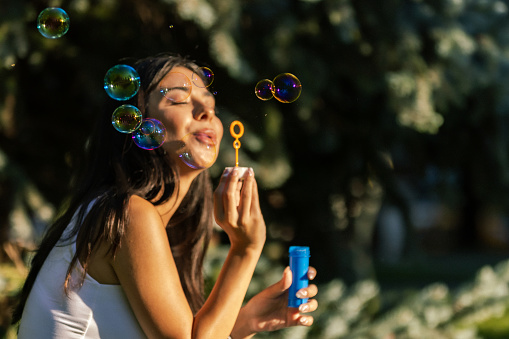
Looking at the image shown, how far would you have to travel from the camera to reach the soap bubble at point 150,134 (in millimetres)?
1604

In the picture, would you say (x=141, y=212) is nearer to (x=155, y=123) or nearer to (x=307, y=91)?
(x=155, y=123)

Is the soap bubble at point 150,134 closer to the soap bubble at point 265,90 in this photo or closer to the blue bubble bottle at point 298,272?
the blue bubble bottle at point 298,272

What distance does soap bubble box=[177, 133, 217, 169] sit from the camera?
1.59 m

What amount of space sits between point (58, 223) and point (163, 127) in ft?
1.24

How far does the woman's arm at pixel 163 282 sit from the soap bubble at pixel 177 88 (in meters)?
0.26

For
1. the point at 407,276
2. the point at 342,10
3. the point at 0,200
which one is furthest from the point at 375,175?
the point at 407,276

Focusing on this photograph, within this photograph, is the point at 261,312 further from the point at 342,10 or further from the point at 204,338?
the point at 342,10

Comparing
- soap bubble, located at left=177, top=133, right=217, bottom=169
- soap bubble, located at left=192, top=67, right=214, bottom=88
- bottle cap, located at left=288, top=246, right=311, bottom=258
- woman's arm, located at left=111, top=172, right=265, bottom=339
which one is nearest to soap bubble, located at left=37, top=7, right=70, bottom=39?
soap bubble, located at left=192, top=67, right=214, bottom=88

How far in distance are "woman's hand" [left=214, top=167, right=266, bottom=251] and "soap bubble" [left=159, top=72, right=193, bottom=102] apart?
0.23 meters

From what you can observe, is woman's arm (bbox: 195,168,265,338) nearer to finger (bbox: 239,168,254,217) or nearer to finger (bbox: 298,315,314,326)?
finger (bbox: 239,168,254,217)

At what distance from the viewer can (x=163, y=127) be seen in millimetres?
1637

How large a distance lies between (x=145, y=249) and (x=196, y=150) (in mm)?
296

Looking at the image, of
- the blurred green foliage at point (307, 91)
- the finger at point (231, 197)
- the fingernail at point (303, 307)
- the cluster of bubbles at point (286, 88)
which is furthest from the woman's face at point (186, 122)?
the blurred green foliage at point (307, 91)

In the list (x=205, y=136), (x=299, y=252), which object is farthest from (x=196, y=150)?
(x=299, y=252)
